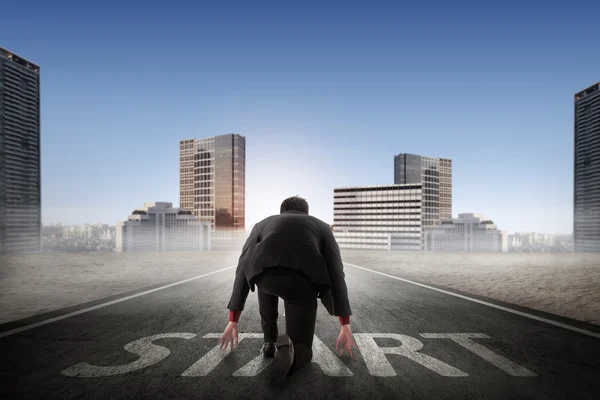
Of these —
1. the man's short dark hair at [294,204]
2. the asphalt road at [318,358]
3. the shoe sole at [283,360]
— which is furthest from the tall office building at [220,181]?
the shoe sole at [283,360]

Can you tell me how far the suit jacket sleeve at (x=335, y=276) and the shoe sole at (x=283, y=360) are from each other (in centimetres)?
53

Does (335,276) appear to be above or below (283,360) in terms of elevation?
above

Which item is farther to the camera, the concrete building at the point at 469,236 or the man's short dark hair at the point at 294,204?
the concrete building at the point at 469,236

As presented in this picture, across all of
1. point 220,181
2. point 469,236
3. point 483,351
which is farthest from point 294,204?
point 220,181

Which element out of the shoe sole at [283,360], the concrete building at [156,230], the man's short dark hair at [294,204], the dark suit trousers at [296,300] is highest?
the man's short dark hair at [294,204]

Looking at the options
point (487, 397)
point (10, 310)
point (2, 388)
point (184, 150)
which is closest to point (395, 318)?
point (487, 397)

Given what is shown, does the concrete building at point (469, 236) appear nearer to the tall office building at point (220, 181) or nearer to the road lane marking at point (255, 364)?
the tall office building at point (220, 181)

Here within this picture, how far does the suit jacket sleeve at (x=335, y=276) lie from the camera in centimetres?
303

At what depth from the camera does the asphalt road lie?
2.94 m

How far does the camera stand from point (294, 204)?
139 inches

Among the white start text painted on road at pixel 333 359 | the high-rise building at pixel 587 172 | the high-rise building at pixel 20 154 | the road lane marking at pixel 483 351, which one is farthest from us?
the high-rise building at pixel 587 172

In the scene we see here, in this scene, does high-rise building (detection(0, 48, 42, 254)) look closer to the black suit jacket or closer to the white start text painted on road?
the white start text painted on road

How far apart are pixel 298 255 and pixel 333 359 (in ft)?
5.63

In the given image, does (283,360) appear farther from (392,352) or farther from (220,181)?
(220,181)
